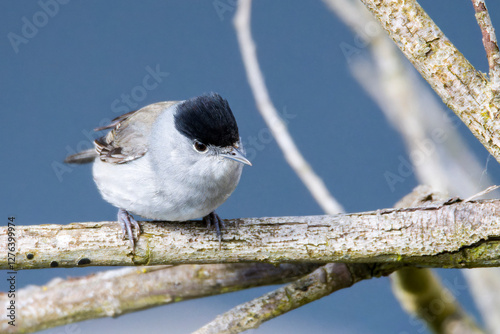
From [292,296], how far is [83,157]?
1.18 metres

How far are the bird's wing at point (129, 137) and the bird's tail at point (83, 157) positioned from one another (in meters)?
0.13

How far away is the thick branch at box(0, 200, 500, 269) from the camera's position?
1694mm

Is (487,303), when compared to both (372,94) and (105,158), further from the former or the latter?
(105,158)

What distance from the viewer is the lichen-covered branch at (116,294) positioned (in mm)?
2254

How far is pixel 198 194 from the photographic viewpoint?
178 centimetres

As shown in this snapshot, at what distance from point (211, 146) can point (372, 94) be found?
1139mm

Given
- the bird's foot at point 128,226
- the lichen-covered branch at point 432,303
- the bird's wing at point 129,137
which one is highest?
the bird's wing at point 129,137

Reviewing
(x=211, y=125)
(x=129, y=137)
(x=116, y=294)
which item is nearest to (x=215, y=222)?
(x=211, y=125)

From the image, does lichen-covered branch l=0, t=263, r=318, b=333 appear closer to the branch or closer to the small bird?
the branch

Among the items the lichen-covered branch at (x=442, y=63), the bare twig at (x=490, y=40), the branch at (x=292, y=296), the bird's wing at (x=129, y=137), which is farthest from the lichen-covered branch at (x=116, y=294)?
the bare twig at (x=490, y=40)

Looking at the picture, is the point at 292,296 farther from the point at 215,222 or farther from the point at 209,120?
the point at 209,120

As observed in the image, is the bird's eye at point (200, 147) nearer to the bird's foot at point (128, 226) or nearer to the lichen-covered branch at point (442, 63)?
the bird's foot at point (128, 226)

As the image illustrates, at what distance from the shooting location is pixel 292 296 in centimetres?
190

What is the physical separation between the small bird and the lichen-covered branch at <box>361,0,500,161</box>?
0.60 metres
